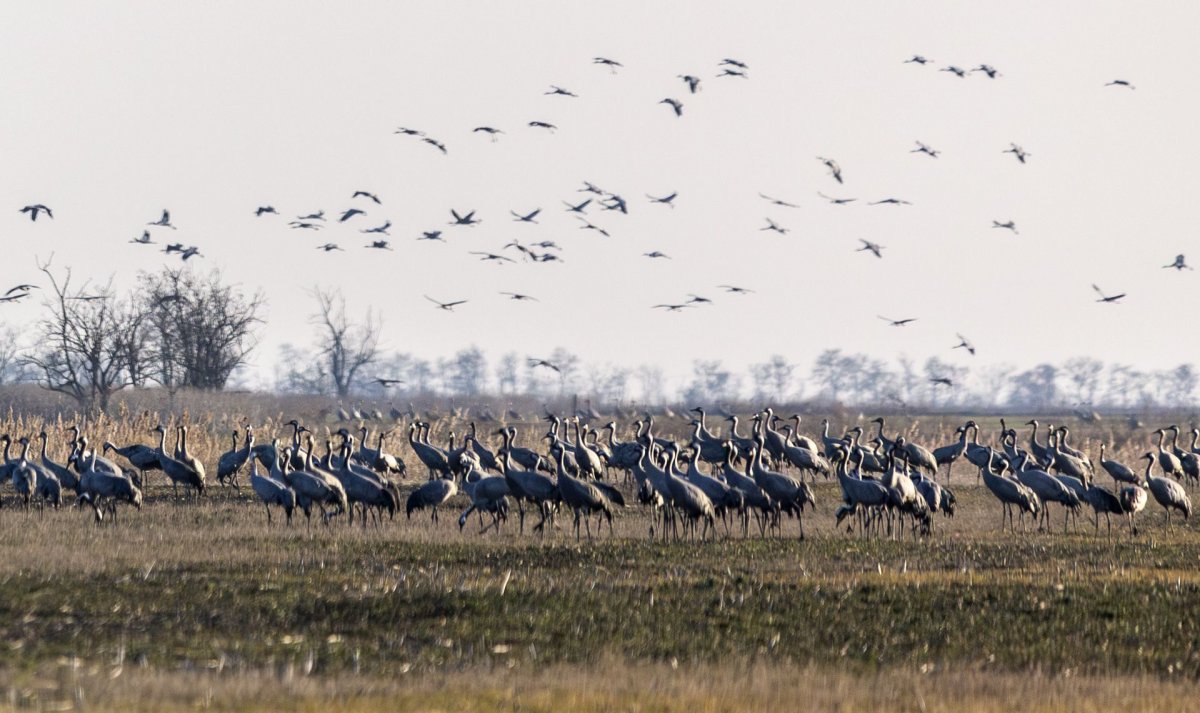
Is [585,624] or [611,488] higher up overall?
[611,488]

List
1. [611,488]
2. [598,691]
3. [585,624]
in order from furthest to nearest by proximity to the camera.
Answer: [611,488] → [585,624] → [598,691]

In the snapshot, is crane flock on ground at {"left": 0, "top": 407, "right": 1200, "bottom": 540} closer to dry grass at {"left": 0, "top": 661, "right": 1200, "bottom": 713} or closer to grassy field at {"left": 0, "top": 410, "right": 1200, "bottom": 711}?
grassy field at {"left": 0, "top": 410, "right": 1200, "bottom": 711}

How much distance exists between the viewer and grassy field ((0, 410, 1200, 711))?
40.5 ft

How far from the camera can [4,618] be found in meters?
15.2

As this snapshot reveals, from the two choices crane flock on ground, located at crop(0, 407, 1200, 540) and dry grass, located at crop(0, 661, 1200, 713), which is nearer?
dry grass, located at crop(0, 661, 1200, 713)

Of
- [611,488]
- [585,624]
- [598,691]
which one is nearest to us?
[598,691]

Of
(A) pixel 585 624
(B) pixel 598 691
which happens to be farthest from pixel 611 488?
(B) pixel 598 691

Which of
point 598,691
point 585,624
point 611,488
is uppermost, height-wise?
point 611,488

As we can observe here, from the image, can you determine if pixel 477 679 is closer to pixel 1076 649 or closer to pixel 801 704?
pixel 801 704

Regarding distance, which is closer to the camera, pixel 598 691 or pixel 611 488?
pixel 598 691

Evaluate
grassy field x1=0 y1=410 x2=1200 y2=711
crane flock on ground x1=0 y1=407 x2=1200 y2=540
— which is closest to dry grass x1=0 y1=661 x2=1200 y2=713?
grassy field x1=0 y1=410 x2=1200 y2=711

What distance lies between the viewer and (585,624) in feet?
51.1

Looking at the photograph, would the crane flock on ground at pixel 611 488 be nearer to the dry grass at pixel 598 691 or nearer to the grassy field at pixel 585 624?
the grassy field at pixel 585 624

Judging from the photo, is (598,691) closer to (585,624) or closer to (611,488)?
(585,624)
